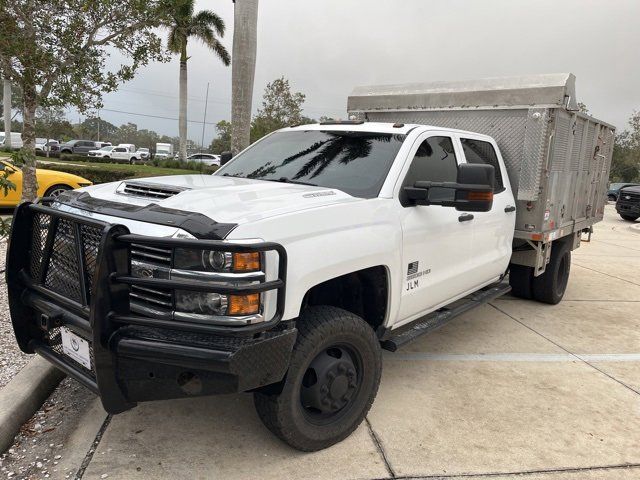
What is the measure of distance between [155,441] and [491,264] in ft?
10.5

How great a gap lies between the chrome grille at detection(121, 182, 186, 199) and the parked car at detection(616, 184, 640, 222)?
2215 centimetres

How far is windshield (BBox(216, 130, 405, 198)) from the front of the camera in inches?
141

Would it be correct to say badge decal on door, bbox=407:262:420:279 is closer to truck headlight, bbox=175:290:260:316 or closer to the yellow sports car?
truck headlight, bbox=175:290:260:316

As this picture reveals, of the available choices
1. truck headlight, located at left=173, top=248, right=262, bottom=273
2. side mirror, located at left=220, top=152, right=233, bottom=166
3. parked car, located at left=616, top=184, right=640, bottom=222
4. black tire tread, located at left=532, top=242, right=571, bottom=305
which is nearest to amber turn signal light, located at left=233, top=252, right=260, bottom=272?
truck headlight, located at left=173, top=248, right=262, bottom=273

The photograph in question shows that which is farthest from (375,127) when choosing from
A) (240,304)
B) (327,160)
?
(240,304)

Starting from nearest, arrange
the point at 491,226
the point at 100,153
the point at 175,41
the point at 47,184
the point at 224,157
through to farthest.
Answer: the point at 491,226 < the point at 224,157 < the point at 47,184 < the point at 175,41 < the point at 100,153

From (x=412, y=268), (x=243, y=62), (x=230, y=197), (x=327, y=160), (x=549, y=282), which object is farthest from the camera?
(x=243, y=62)

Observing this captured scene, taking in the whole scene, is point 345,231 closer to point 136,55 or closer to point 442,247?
point 442,247

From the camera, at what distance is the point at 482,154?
4.79 metres

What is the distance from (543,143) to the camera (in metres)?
5.07

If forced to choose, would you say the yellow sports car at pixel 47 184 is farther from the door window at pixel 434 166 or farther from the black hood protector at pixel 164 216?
the door window at pixel 434 166

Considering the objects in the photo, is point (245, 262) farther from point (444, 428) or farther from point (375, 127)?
point (375, 127)

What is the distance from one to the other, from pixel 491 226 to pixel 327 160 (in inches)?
68.4

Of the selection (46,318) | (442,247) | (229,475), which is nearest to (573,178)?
(442,247)
